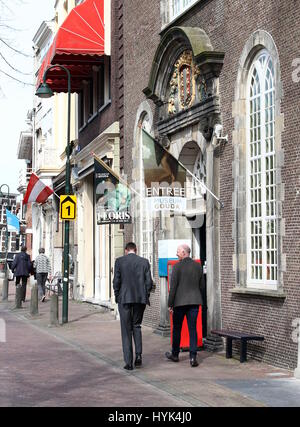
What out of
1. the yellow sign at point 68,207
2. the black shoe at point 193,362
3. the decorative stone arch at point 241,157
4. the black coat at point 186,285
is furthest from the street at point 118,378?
the yellow sign at point 68,207

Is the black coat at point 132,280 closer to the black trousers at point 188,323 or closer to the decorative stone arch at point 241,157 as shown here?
the black trousers at point 188,323

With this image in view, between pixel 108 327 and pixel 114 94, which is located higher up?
pixel 114 94

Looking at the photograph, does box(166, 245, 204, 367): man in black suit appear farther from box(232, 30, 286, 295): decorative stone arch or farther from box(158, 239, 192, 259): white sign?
box(158, 239, 192, 259): white sign

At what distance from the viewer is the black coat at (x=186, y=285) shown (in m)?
12.8

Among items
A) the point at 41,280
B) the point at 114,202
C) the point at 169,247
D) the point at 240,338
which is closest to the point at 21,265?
the point at 41,280

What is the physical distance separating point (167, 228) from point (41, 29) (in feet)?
82.3

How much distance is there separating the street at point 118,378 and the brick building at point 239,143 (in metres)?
1.03

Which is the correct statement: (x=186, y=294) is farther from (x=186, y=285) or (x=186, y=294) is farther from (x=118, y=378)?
(x=118, y=378)

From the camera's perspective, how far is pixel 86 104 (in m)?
29.2

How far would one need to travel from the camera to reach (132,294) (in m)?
12.4

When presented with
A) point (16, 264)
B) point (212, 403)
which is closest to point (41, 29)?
point (16, 264)

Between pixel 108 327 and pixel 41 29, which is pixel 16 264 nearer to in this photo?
pixel 108 327
